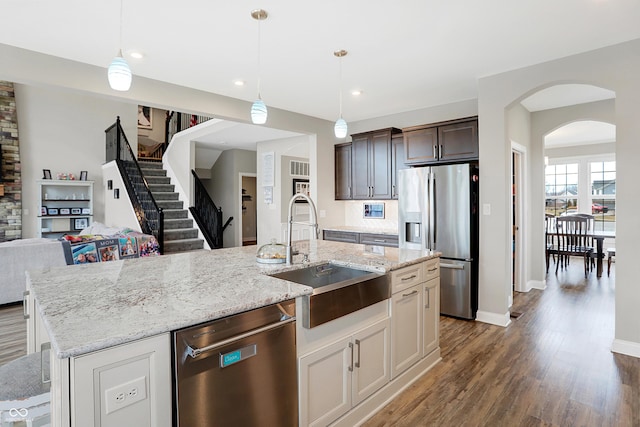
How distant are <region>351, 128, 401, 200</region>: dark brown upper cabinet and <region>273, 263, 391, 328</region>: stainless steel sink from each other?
2975 mm

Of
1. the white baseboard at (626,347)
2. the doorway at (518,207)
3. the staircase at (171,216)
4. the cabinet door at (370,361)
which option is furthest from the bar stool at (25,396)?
the doorway at (518,207)

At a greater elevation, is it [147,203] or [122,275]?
[147,203]

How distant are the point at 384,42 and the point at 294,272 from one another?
2.16m

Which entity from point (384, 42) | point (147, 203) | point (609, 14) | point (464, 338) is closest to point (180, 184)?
point (147, 203)

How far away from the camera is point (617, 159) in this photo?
3.05 metres

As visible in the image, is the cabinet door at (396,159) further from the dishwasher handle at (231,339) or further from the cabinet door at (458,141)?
the dishwasher handle at (231,339)

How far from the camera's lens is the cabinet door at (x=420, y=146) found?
4547 mm

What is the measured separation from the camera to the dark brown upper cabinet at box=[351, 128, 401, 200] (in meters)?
5.25

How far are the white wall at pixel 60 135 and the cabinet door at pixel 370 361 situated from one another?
819 centimetres

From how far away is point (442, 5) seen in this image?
247 cm

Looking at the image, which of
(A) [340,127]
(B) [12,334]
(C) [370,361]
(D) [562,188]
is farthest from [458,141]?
(D) [562,188]

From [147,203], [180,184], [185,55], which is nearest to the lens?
[185,55]

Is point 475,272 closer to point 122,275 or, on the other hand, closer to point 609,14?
point 609,14

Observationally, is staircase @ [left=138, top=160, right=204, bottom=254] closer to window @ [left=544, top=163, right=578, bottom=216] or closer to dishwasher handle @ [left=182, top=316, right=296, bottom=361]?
dishwasher handle @ [left=182, top=316, right=296, bottom=361]
